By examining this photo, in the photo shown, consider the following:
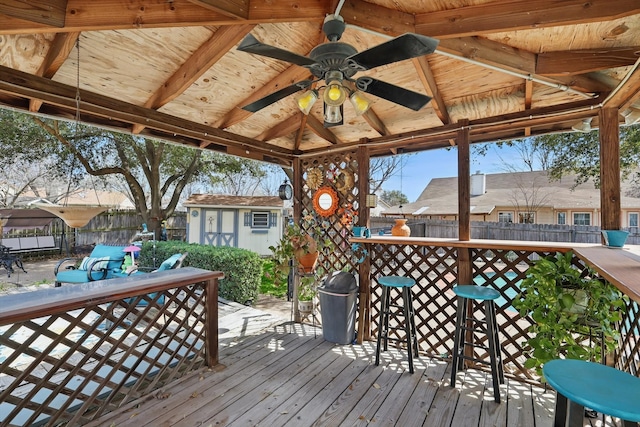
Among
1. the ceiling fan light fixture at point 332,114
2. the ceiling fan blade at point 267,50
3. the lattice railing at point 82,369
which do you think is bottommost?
the lattice railing at point 82,369

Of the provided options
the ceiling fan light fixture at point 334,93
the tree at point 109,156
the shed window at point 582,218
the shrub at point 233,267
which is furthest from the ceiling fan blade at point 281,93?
the shed window at point 582,218

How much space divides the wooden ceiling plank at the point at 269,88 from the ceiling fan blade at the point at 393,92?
94 cm

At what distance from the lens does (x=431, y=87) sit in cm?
248

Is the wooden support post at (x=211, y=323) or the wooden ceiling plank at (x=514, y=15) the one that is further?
the wooden support post at (x=211, y=323)

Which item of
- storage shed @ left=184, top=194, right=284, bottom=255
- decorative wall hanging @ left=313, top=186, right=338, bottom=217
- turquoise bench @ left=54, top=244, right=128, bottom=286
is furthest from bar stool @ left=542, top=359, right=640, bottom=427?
storage shed @ left=184, top=194, right=284, bottom=255

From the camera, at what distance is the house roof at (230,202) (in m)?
10.6

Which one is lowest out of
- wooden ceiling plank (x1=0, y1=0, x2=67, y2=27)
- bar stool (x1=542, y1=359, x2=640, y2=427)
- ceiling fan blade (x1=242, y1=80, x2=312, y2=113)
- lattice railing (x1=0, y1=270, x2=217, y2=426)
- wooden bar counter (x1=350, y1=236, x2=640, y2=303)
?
lattice railing (x1=0, y1=270, x2=217, y2=426)

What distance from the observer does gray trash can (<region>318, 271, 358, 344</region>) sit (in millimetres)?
3180

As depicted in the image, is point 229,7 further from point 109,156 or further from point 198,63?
point 109,156

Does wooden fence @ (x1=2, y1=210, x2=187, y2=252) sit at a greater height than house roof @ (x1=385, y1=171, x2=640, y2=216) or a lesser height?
lesser

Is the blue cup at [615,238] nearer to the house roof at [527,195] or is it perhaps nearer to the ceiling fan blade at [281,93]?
the ceiling fan blade at [281,93]

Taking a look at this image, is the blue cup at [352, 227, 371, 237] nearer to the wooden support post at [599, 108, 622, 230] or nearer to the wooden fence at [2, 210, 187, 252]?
the wooden support post at [599, 108, 622, 230]

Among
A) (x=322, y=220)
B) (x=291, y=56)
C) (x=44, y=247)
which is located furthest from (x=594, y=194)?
(x=44, y=247)

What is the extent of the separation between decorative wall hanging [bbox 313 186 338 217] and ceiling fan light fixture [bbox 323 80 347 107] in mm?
2189
